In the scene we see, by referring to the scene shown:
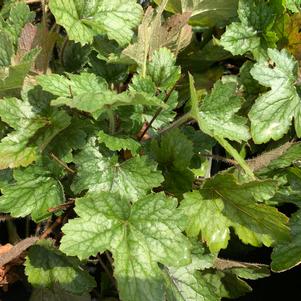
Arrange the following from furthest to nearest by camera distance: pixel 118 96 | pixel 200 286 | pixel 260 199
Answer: pixel 200 286, pixel 260 199, pixel 118 96


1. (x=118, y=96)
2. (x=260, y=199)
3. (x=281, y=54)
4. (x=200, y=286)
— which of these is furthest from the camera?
(x=281, y=54)

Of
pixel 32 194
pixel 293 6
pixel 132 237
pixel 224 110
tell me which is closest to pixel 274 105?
pixel 224 110

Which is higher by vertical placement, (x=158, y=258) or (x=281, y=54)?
(x=281, y=54)

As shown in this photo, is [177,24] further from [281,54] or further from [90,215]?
[90,215]

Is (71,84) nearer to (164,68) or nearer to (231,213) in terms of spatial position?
(164,68)

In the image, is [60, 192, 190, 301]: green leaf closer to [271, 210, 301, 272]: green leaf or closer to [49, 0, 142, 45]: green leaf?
[271, 210, 301, 272]: green leaf

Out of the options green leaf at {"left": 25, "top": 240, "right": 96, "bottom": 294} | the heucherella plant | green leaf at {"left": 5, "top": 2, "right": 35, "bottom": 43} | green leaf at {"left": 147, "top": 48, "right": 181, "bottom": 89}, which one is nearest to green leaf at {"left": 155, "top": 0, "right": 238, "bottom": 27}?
the heucherella plant

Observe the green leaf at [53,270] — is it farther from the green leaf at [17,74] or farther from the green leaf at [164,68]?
the green leaf at [164,68]

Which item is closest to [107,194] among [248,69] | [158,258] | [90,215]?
[90,215]
